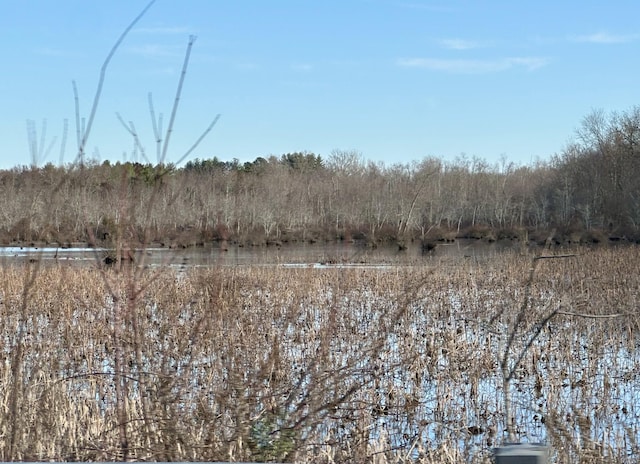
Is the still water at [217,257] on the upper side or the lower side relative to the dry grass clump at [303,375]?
upper

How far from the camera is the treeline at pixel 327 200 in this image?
3738 millimetres

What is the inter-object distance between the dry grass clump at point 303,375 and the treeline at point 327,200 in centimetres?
39

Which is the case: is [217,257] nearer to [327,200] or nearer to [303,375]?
[303,375]

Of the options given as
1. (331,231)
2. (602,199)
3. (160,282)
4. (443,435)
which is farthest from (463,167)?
(443,435)

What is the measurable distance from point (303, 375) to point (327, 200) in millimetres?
41862

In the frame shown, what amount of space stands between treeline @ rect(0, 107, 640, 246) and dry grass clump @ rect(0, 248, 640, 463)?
1.29ft

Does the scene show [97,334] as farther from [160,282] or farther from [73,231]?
[73,231]

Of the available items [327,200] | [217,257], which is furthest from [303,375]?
[327,200]

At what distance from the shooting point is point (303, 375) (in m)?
4.08

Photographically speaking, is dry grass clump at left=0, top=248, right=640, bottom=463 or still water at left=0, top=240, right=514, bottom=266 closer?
still water at left=0, top=240, right=514, bottom=266

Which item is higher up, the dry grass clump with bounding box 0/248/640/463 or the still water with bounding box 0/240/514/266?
the still water with bounding box 0/240/514/266

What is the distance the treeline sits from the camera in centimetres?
374

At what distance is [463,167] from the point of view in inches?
2908

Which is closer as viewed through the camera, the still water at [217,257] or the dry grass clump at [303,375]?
the still water at [217,257]
